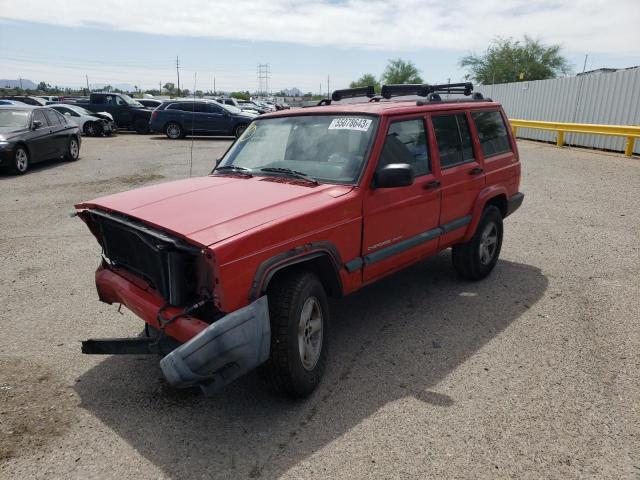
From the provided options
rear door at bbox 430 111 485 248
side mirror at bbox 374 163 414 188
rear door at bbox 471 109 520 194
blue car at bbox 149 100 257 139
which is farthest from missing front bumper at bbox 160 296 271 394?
blue car at bbox 149 100 257 139

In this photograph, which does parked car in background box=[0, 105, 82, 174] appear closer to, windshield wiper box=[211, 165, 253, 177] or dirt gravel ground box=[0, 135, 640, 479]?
dirt gravel ground box=[0, 135, 640, 479]

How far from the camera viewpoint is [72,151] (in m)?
14.2

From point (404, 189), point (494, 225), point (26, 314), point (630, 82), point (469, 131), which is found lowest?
point (26, 314)

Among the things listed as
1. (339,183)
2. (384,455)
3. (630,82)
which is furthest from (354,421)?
(630,82)

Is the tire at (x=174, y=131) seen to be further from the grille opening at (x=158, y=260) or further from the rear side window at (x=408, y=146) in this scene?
the grille opening at (x=158, y=260)

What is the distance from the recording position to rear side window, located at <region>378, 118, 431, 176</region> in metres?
3.98

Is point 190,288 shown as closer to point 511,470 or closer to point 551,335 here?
point 511,470

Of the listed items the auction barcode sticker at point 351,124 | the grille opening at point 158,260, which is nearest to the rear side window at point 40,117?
the grille opening at point 158,260

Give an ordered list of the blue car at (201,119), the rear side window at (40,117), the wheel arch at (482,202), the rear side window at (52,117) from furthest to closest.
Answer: the blue car at (201,119) → the rear side window at (52,117) → the rear side window at (40,117) → the wheel arch at (482,202)

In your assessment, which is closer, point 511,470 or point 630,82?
point 511,470

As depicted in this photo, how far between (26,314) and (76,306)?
413 mm

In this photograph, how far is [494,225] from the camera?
550 cm

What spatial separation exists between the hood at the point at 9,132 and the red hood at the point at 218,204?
31.7 ft

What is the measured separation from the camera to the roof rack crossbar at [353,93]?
5762 mm
